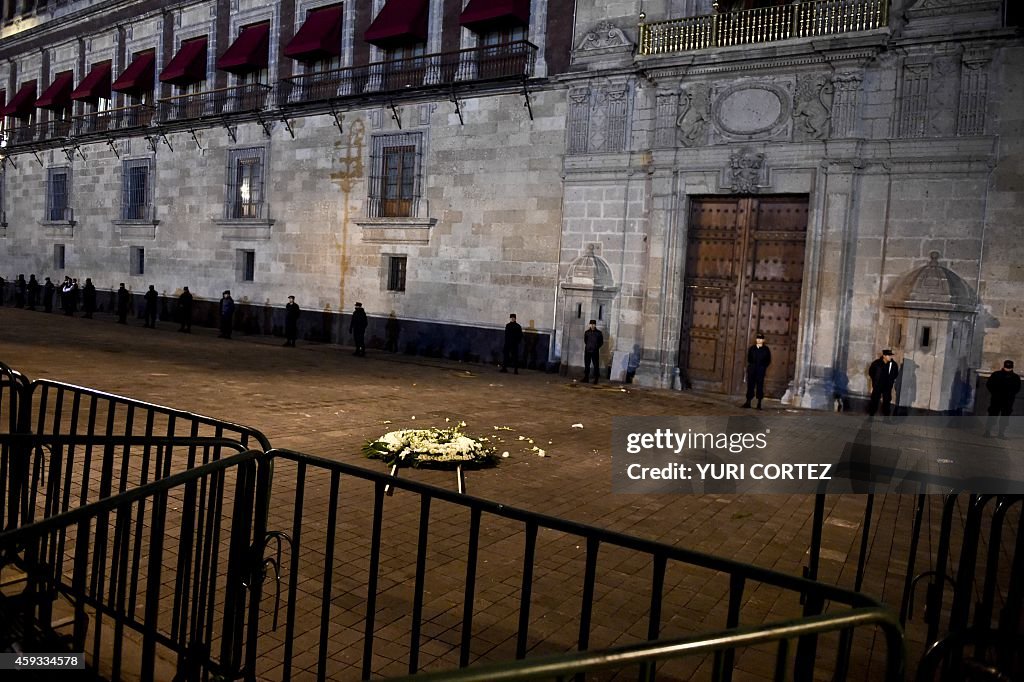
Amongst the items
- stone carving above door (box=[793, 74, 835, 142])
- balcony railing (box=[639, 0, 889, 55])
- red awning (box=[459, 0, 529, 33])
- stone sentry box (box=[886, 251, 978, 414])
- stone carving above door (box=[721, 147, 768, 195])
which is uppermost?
red awning (box=[459, 0, 529, 33])

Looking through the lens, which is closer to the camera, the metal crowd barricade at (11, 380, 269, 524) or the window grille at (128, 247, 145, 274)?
the metal crowd barricade at (11, 380, 269, 524)

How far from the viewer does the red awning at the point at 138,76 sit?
1094 inches

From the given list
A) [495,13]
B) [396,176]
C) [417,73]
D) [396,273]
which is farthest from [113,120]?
[495,13]

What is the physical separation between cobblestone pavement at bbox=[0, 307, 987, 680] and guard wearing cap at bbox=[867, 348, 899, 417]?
6.14ft

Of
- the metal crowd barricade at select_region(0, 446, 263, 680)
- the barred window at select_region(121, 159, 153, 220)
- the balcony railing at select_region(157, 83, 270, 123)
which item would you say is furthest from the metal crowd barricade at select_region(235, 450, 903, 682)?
the barred window at select_region(121, 159, 153, 220)

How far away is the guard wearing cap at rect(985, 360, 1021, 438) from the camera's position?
1303 centimetres

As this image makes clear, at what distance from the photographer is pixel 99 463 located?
7.59 metres

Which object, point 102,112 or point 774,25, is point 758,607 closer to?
point 774,25

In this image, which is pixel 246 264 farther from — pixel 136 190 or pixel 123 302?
pixel 136 190

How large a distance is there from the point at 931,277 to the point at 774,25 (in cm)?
653

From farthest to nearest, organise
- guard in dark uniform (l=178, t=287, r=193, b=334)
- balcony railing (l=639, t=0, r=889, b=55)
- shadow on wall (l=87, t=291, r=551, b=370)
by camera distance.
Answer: guard in dark uniform (l=178, t=287, r=193, b=334), shadow on wall (l=87, t=291, r=551, b=370), balcony railing (l=639, t=0, r=889, b=55)

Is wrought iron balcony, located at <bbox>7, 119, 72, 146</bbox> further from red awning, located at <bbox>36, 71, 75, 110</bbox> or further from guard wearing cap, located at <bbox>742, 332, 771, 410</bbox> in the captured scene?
guard wearing cap, located at <bbox>742, 332, 771, 410</bbox>

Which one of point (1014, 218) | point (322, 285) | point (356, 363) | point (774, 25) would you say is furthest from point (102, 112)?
point (1014, 218)

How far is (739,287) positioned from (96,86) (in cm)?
2791
